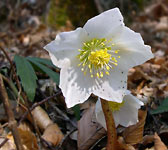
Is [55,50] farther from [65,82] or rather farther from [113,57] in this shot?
[113,57]

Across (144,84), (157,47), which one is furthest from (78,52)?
(157,47)

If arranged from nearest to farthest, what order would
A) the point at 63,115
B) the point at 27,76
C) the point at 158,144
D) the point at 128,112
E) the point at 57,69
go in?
the point at 158,144
the point at 128,112
the point at 27,76
the point at 63,115
the point at 57,69

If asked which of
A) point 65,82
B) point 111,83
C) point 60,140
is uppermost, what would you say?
point 65,82

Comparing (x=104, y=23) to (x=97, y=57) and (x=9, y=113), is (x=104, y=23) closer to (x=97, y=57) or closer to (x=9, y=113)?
(x=97, y=57)

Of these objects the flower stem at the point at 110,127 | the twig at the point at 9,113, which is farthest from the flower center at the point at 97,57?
the twig at the point at 9,113

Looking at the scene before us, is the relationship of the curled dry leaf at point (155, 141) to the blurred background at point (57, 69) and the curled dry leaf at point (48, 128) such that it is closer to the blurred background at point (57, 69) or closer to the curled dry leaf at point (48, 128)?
the blurred background at point (57, 69)

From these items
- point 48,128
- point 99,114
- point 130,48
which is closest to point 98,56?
point 130,48

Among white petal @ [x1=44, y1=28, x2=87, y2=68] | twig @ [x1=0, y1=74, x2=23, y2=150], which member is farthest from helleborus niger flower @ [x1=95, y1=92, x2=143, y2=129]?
twig @ [x1=0, y1=74, x2=23, y2=150]
